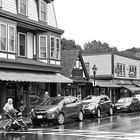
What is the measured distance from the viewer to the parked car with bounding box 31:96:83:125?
1900 centimetres

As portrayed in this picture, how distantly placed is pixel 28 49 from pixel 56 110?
30.7ft

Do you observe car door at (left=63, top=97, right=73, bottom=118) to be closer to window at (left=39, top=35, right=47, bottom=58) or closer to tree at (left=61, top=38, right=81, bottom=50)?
window at (left=39, top=35, right=47, bottom=58)

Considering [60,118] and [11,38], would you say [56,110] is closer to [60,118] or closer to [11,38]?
[60,118]

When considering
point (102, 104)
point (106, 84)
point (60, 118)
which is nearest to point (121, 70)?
point (106, 84)

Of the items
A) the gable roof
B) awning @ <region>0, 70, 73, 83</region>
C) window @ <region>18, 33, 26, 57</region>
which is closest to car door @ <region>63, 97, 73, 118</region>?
awning @ <region>0, 70, 73, 83</region>

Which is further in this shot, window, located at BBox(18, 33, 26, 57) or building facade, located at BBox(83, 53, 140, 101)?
building facade, located at BBox(83, 53, 140, 101)

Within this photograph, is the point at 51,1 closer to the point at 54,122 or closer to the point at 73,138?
the point at 54,122

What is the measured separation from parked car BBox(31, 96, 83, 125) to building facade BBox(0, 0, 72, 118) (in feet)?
9.65

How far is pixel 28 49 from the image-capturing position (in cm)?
2728

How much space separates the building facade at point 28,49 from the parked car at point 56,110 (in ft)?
9.65

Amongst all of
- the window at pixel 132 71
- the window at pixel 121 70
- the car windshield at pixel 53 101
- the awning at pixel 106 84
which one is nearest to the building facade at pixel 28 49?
the car windshield at pixel 53 101

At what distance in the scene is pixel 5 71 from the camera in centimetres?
2292

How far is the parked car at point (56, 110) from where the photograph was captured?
19000 millimetres

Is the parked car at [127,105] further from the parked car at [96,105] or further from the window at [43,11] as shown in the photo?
the window at [43,11]
